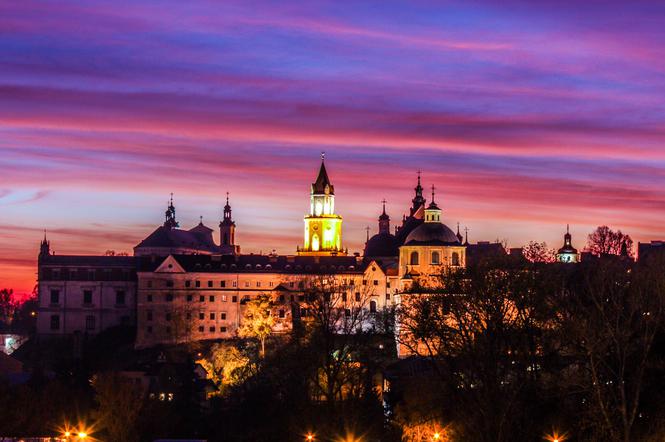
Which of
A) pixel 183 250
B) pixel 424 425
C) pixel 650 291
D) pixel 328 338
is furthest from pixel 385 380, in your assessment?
pixel 183 250

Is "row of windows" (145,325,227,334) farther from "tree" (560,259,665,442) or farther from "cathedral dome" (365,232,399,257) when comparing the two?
"tree" (560,259,665,442)

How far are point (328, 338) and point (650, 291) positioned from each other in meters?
21.0

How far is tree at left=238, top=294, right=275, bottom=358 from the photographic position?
12312cm

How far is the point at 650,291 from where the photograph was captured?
214 ft

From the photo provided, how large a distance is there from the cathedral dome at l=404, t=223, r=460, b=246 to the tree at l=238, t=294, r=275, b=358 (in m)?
13.9

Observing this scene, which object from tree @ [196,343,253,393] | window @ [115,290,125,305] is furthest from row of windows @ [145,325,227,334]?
window @ [115,290,125,305]

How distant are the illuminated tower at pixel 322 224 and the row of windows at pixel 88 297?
2353 centimetres

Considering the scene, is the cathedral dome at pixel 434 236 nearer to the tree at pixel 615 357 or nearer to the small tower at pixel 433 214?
the small tower at pixel 433 214

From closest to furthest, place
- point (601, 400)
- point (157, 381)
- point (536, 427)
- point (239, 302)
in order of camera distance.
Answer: point (601, 400), point (536, 427), point (157, 381), point (239, 302)

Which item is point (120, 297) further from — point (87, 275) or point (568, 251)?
point (568, 251)

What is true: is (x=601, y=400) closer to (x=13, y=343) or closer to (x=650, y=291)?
(x=650, y=291)

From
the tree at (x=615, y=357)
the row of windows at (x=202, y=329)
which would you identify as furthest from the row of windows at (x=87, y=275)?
the tree at (x=615, y=357)

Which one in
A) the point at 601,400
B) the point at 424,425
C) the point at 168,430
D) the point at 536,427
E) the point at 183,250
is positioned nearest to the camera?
the point at 601,400

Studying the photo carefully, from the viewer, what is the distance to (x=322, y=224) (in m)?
170
